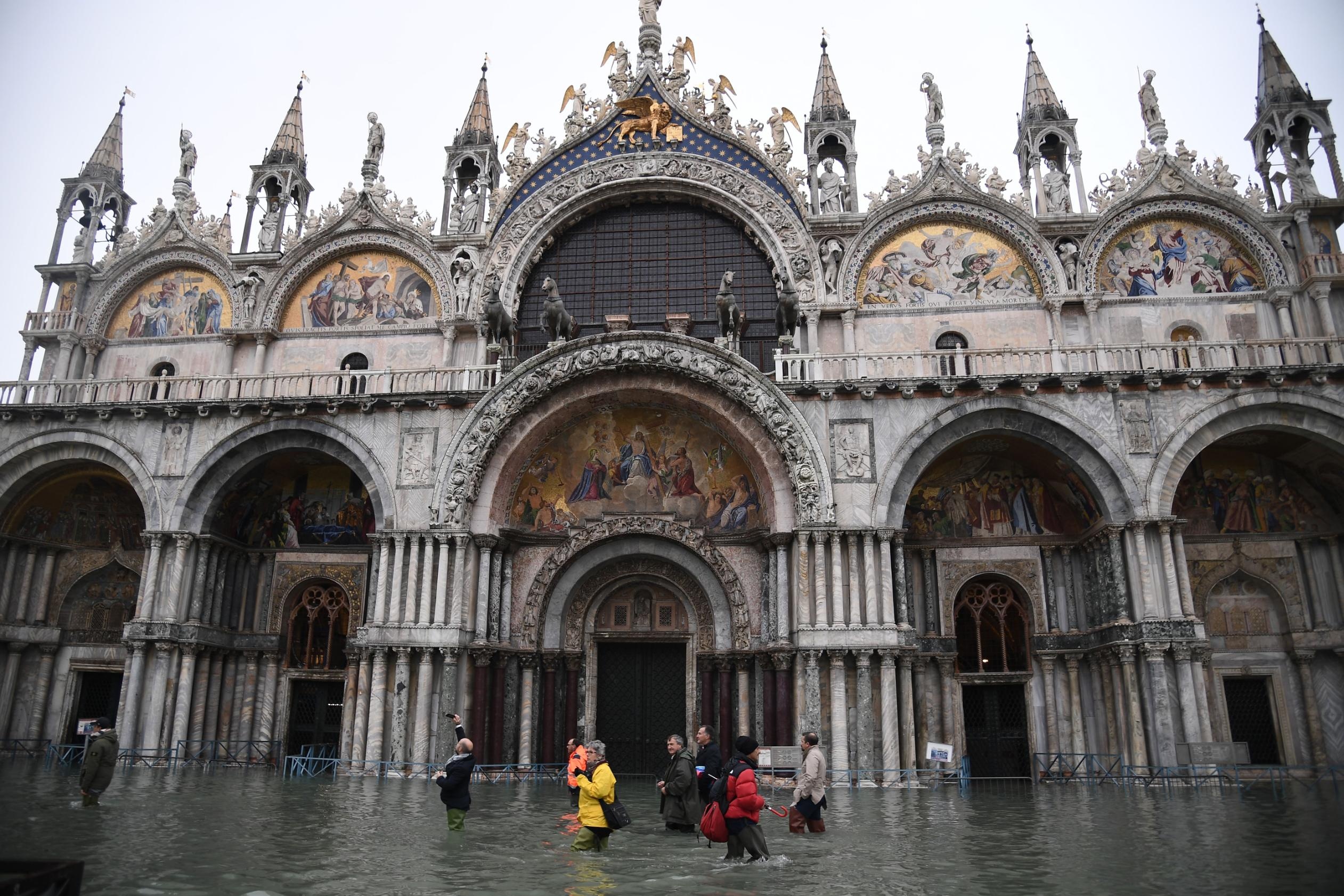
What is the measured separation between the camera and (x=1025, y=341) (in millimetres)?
23219

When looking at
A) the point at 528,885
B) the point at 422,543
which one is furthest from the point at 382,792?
the point at 528,885

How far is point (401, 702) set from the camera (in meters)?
19.6

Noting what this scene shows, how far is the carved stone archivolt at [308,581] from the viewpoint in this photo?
23.3 meters

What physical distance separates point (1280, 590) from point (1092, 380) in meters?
6.76

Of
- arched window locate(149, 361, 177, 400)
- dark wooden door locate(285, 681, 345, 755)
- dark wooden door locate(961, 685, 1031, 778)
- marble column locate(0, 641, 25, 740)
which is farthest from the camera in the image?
dark wooden door locate(285, 681, 345, 755)

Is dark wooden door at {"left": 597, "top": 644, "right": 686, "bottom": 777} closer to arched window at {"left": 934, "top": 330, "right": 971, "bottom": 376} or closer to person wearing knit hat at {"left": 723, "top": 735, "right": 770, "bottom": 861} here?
arched window at {"left": 934, "top": 330, "right": 971, "bottom": 376}

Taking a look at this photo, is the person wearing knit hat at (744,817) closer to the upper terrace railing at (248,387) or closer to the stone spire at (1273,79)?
the upper terrace railing at (248,387)

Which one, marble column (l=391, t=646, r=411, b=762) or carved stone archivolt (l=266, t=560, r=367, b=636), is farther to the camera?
carved stone archivolt (l=266, t=560, r=367, b=636)

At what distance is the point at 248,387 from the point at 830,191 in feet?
52.8

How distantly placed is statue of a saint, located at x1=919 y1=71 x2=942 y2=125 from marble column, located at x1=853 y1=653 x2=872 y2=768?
1462cm

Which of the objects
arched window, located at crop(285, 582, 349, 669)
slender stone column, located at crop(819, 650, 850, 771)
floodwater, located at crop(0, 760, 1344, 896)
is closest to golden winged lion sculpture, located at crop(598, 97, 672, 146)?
arched window, located at crop(285, 582, 349, 669)

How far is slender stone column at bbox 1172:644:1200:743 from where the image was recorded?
59.5ft

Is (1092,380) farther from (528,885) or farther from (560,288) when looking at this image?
(528,885)

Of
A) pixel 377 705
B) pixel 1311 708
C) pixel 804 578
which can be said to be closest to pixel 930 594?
pixel 804 578
